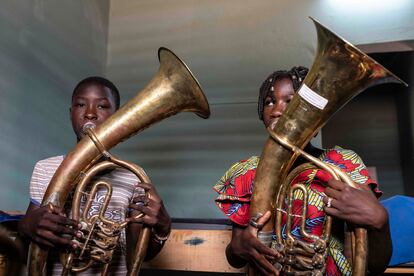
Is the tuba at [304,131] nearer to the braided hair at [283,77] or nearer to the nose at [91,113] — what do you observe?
the braided hair at [283,77]

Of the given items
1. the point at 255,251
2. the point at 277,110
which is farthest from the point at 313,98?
the point at 255,251

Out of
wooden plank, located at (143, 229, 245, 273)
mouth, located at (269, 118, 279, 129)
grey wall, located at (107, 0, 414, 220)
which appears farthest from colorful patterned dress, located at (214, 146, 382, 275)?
grey wall, located at (107, 0, 414, 220)

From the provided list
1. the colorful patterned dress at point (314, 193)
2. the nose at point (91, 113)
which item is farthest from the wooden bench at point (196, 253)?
the nose at point (91, 113)

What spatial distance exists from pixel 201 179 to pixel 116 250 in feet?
5.92

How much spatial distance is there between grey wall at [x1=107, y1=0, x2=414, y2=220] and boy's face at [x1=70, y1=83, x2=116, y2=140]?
168cm

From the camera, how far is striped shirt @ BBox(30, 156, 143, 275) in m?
1.45

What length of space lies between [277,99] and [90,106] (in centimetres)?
78

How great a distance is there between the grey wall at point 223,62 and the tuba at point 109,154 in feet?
5.84

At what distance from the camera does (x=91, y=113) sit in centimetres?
164

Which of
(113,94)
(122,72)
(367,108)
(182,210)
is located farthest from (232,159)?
(367,108)

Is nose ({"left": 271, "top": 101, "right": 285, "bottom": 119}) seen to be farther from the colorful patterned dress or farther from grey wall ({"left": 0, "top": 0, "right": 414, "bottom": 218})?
grey wall ({"left": 0, "top": 0, "right": 414, "bottom": 218})

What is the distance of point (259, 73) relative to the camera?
10.8 ft

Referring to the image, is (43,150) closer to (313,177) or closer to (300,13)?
(313,177)

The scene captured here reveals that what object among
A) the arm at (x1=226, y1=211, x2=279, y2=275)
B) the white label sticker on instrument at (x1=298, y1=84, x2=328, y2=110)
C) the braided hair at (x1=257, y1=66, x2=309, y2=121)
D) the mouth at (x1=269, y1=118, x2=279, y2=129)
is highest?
the braided hair at (x1=257, y1=66, x2=309, y2=121)
